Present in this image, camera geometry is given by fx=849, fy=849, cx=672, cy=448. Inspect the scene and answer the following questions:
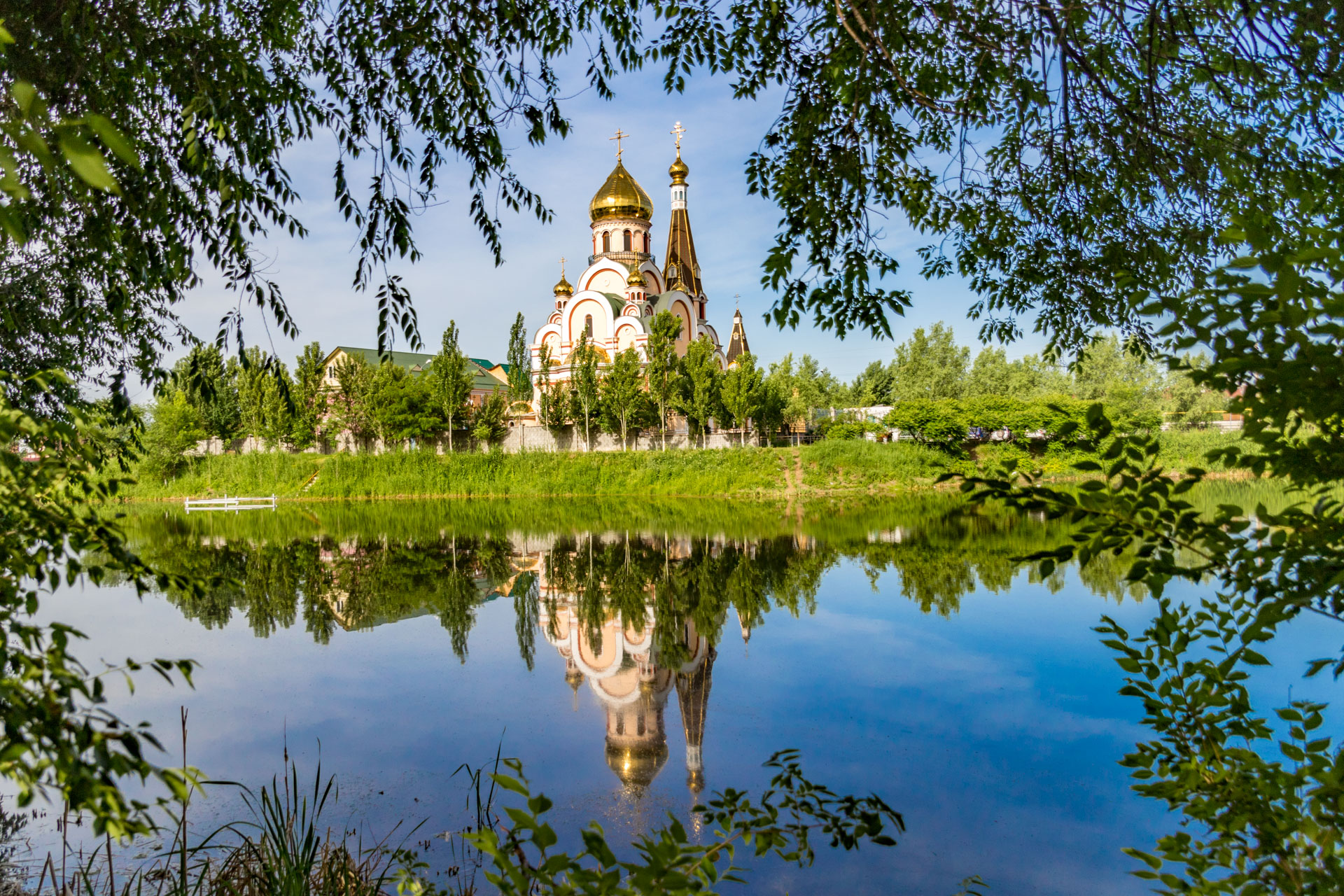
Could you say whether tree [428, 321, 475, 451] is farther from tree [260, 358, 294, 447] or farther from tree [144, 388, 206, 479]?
tree [144, 388, 206, 479]

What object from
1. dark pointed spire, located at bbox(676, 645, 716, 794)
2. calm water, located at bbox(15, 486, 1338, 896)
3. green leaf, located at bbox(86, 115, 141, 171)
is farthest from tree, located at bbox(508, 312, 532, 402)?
green leaf, located at bbox(86, 115, 141, 171)

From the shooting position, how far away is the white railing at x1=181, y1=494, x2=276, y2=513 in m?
24.6

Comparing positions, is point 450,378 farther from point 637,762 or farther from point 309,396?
point 637,762

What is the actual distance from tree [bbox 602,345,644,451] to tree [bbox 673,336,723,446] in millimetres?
1488

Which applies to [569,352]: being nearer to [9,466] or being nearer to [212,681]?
[212,681]

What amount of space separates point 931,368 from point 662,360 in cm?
2069

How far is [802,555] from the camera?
13836 millimetres

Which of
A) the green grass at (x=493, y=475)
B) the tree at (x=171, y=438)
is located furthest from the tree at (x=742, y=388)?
the tree at (x=171, y=438)

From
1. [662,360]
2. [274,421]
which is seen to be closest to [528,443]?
[662,360]

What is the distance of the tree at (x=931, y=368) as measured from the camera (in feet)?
142

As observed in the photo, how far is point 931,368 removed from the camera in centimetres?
4431

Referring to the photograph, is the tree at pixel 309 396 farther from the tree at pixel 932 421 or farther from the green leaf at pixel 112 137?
the green leaf at pixel 112 137

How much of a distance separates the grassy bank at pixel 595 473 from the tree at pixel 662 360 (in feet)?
7.89

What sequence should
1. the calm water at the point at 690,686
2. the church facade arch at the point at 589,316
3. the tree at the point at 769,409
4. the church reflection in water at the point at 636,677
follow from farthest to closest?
the church facade arch at the point at 589,316, the tree at the point at 769,409, the church reflection in water at the point at 636,677, the calm water at the point at 690,686
